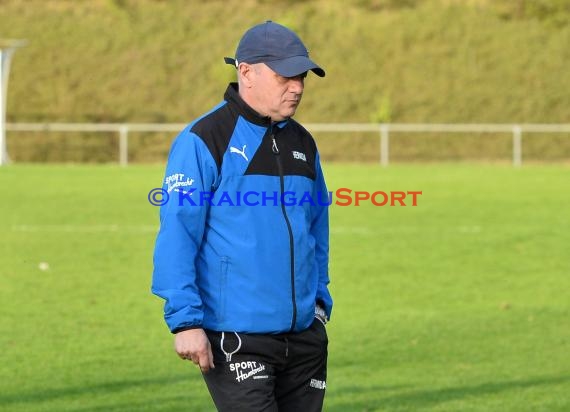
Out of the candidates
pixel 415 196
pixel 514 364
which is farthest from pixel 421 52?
pixel 514 364

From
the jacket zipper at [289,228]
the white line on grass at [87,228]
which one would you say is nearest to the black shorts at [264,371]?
the jacket zipper at [289,228]

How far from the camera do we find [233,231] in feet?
14.0

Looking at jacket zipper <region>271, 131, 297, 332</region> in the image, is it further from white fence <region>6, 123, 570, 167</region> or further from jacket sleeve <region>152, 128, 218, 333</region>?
white fence <region>6, 123, 570, 167</region>

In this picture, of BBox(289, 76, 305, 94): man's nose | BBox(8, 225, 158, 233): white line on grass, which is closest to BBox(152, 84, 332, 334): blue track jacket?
BBox(289, 76, 305, 94): man's nose

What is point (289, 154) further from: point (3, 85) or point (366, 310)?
point (3, 85)

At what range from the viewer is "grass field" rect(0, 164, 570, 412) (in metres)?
7.89

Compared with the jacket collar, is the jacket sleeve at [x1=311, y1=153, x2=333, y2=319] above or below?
below

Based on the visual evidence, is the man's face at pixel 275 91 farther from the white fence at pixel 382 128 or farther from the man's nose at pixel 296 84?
the white fence at pixel 382 128

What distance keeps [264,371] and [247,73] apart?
1.05 meters

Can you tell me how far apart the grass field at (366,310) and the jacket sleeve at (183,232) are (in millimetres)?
3322

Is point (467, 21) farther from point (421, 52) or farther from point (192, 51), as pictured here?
point (192, 51)

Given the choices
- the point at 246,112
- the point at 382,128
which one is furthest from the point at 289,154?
the point at 382,128

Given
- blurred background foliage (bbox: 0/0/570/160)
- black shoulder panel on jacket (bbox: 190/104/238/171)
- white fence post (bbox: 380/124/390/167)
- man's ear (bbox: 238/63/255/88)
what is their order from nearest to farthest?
1. black shoulder panel on jacket (bbox: 190/104/238/171)
2. man's ear (bbox: 238/63/255/88)
3. white fence post (bbox: 380/124/390/167)
4. blurred background foliage (bbox: 0/0/570/160)

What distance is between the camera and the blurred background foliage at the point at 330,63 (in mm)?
45812
